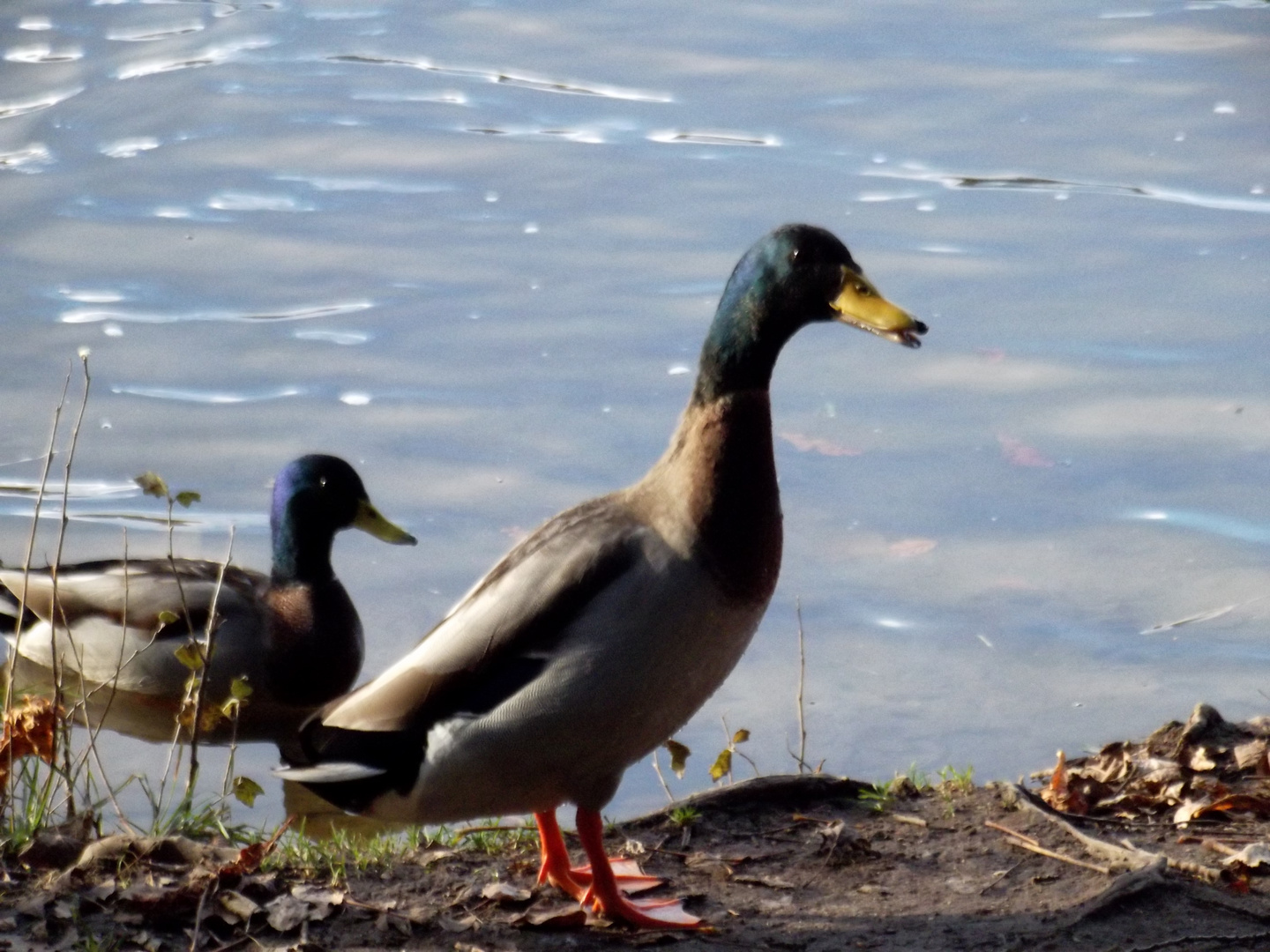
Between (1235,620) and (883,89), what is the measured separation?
19.1ft

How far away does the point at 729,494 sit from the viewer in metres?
3.38

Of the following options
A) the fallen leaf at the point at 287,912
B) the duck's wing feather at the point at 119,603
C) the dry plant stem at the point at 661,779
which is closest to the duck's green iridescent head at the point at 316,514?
the duck's wing feather at the point at 119,603

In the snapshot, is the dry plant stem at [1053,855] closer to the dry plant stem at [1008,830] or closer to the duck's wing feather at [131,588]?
the dry plant stem at [1008,830]

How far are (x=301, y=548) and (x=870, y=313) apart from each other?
2.57 meters

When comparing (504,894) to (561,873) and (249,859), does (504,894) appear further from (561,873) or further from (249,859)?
(249,859)

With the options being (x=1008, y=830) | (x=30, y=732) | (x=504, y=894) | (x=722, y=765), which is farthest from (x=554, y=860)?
(x=30, y=732)

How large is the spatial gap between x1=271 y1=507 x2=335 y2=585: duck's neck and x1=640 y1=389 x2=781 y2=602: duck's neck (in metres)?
2.25

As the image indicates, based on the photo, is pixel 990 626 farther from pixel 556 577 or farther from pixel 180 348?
pixel 180 348

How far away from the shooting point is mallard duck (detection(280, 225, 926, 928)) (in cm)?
330

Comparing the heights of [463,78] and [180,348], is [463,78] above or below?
above

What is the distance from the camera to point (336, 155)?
10109 millimetres

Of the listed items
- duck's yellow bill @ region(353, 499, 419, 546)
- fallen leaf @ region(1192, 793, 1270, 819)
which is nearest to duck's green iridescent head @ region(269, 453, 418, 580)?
duck's yellow bill @ region(353, 499, 419, 546)

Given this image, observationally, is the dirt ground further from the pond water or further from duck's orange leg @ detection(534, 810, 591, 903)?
the pond water

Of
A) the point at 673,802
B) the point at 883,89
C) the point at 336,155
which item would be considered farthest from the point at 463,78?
the point at 673,802
